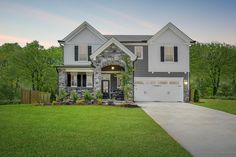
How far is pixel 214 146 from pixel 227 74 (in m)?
40.6

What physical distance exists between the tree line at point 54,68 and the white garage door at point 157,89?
1179 cm

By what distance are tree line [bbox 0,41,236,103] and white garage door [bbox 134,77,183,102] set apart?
11792 millimetres

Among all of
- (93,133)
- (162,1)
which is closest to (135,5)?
(162,1)

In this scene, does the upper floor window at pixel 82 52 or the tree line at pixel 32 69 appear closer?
the upper floor window at pixel 82 52

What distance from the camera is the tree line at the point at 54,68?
3959cm

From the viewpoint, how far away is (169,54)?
2930 cm

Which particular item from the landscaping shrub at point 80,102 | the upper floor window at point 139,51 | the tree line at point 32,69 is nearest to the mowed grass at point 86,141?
the landscaping shrub at point 80,102

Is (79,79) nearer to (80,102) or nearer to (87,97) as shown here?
(87,97)

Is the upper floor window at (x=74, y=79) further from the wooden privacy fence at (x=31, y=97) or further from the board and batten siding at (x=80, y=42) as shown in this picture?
the wooden privacy fence at (x=31, y=97)

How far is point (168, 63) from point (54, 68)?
18.3m

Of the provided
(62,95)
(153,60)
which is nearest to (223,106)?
(153,60)

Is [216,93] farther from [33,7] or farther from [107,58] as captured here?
[33,7]

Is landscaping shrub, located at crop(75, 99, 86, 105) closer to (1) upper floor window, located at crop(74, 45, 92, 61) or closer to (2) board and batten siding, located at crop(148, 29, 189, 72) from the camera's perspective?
(1) upper floor window, located at crop(74, 45, 92, 61)

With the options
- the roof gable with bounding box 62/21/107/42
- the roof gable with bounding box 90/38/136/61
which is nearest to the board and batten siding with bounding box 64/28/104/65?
the roof gable with bounding box 62/21/107/42
